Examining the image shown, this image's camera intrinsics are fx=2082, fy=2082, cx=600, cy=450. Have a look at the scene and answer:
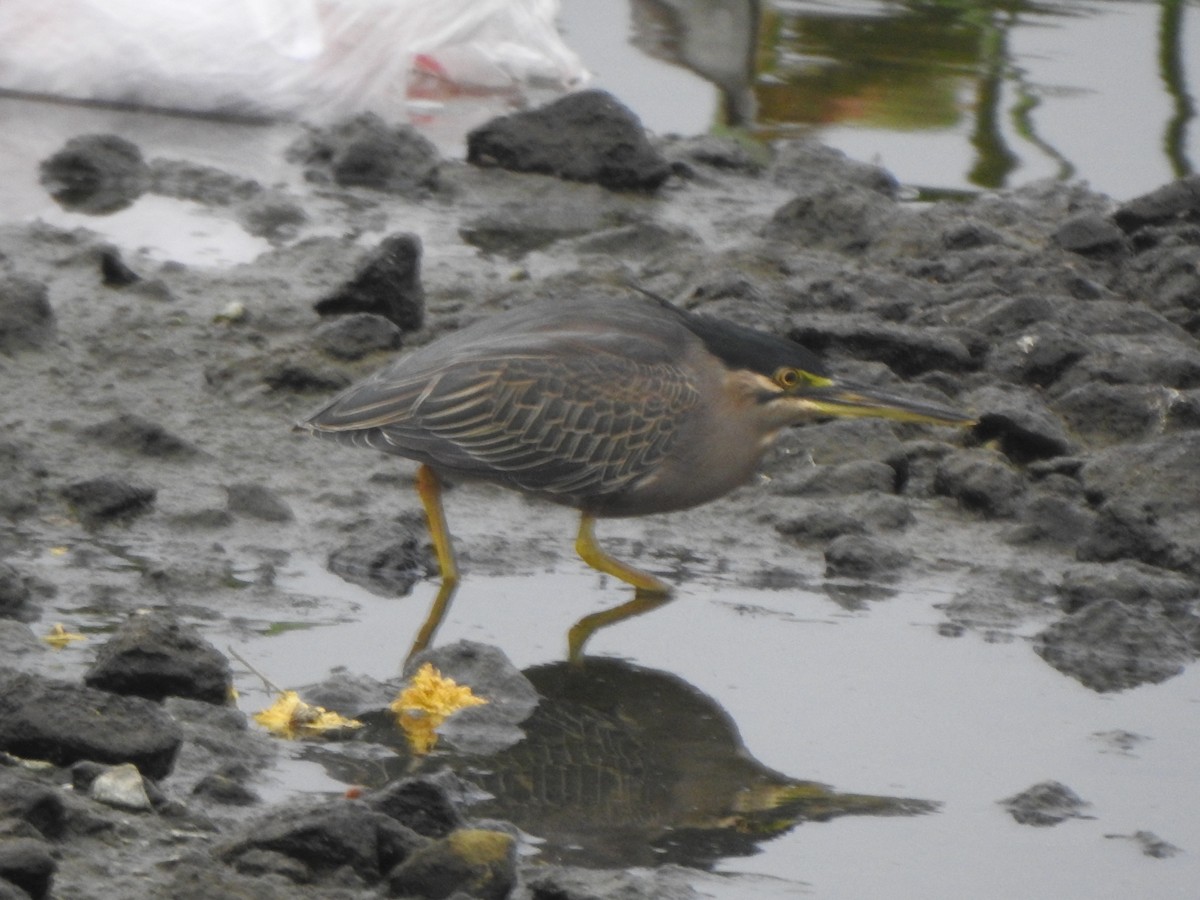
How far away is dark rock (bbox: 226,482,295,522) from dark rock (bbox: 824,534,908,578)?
4.96 feet

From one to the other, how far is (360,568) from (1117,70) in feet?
25.6

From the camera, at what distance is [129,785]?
3.78m

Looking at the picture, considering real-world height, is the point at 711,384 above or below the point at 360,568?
above

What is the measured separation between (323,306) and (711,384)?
2.07 metres

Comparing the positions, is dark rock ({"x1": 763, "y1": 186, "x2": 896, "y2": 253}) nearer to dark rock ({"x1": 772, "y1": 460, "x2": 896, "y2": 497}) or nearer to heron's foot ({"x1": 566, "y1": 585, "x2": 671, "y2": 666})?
dark rock ({"x1": 772, "y1": 460, "x2": 896, "y2": 497})

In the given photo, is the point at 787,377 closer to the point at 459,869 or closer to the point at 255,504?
the point at 255,504

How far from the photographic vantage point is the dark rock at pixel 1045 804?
4.25 metres

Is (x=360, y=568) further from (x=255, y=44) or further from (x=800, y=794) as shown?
(x=255, y=44)

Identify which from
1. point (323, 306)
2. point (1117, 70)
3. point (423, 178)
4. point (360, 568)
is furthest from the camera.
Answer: point (1117, 70)

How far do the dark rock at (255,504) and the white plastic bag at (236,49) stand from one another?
4.41m

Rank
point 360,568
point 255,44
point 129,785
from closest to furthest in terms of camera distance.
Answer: point 129,785, point 360,568, point 255,44

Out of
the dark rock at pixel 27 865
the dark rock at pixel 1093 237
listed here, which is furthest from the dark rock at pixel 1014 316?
the dark rock at pixel 27 865

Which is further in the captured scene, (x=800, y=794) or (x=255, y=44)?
(x=255, y=44)

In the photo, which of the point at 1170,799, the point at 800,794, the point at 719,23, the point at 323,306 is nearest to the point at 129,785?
the point at 800,794
